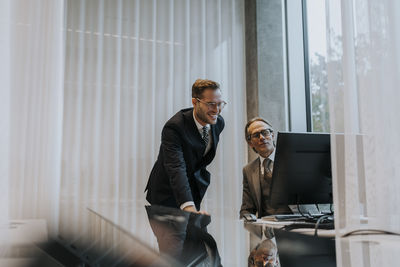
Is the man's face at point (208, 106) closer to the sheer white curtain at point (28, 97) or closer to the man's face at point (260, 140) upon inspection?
the man's face at point (260, 140)

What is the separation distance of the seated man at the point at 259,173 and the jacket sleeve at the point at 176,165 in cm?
39

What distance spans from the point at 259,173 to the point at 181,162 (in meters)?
0.46

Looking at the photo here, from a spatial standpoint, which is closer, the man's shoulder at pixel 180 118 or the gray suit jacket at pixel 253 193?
the gray suit jacket at pixel 253 193

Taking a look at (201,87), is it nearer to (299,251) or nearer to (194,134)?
(194,134)

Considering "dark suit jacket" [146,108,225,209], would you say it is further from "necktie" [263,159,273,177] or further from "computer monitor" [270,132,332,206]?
"computer monitor" [270,132,332,206]

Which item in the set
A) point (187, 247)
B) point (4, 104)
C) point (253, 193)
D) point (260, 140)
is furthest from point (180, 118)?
point (187, 247)

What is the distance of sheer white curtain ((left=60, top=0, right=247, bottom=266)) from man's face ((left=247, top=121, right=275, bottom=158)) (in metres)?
1.24

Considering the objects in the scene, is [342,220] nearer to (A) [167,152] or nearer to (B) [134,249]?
(B) [134,249]

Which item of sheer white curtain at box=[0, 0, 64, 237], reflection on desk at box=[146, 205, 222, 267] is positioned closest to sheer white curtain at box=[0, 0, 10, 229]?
sheer white curtain at box=[0, 0, 64, 237]

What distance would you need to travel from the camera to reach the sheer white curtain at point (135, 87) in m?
3.67

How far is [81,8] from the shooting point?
3787 mm

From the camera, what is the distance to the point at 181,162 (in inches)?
89.5

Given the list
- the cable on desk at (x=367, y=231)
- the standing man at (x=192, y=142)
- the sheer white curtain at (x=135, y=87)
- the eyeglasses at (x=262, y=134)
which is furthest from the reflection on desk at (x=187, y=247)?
the sheer white curtain at (x=135, y=87)

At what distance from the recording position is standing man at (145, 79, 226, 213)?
2.30 metres
